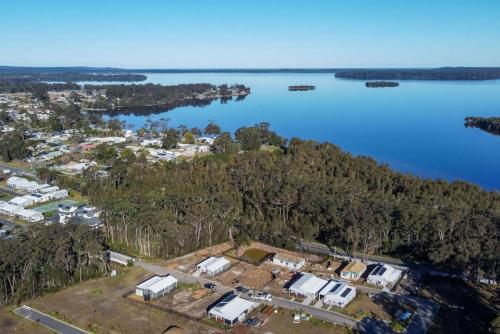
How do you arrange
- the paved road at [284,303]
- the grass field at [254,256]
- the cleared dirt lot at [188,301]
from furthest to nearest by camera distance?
the grass field at [254,256] → the cleared dirt lot at [188,301] → the paved road at [284,303]

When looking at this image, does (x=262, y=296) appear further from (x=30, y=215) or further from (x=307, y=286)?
(x=30, y=215)

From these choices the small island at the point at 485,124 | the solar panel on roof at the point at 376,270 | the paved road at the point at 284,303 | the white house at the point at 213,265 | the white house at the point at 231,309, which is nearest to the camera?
the white house at the point at 231,309

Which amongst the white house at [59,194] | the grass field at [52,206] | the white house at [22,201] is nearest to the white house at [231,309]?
the grass field at [52,206]

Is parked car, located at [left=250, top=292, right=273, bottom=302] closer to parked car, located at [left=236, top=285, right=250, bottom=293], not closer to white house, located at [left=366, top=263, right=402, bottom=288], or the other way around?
parked car, located at [left=236, top=285, right=250, bottom=293]

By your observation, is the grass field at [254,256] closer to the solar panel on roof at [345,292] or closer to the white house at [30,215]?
the solar panel on roof at [345,292]

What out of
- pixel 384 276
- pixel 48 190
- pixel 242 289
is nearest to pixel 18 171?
pixel 48 190

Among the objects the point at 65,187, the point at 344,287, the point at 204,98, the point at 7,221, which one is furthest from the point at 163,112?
the point at 344,287
